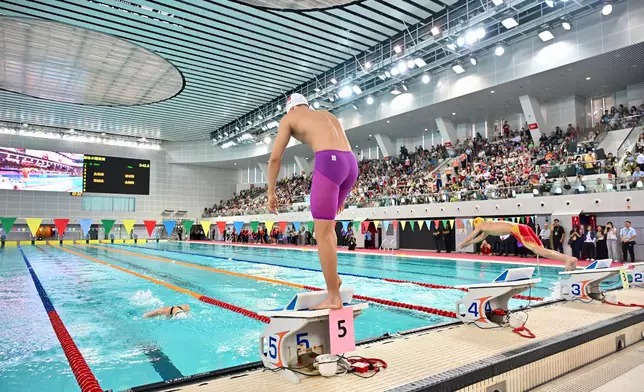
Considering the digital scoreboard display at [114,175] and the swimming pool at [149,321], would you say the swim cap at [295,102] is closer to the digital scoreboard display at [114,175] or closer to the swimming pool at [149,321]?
the swimming pool at [149,321]

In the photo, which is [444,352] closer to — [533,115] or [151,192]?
[533,115]

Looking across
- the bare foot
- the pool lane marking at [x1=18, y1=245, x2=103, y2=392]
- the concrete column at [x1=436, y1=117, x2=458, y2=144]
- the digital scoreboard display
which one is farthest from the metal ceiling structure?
the bare foot

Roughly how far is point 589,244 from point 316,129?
1289 cm

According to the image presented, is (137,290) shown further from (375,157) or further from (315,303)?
(375,157)

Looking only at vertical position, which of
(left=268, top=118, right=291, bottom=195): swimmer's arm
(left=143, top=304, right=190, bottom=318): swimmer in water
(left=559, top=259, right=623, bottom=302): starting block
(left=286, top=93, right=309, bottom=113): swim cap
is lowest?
(left=143, top=304, right=190, bottom=318): swimmer in water

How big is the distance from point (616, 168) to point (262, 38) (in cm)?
1285

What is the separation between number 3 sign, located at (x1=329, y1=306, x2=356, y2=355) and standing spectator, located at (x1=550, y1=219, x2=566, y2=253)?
1287 centimetres

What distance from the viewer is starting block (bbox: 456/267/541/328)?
297 cm

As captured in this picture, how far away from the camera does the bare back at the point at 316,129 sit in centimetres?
224

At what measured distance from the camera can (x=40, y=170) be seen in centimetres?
2811

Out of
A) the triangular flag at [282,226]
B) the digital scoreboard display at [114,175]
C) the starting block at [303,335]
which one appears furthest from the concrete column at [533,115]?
the digital scoreboard display at [114,175]

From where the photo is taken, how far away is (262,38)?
15375 mm

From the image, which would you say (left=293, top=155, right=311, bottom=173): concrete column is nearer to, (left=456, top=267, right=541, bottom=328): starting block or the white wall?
the white wall

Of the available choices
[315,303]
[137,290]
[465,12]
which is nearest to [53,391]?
[315,303]
